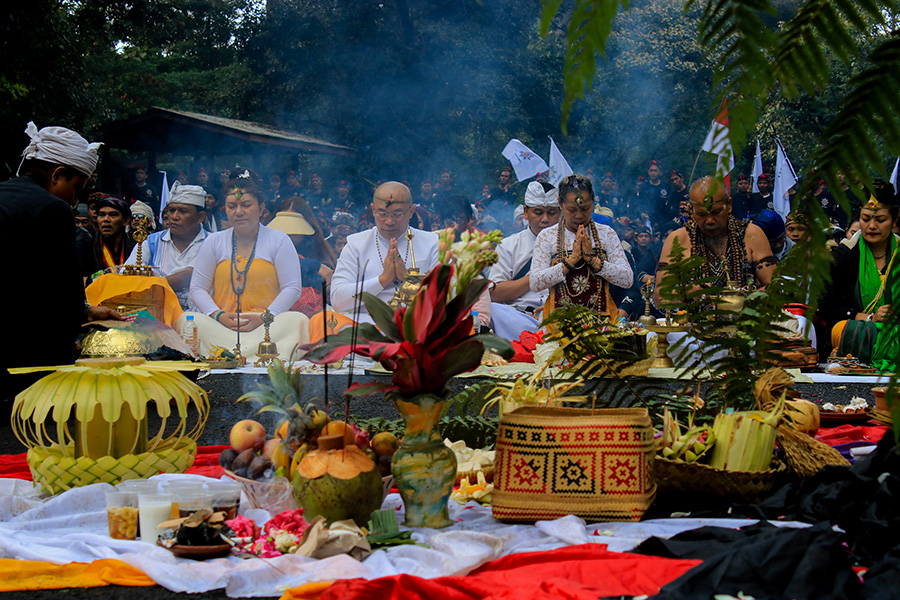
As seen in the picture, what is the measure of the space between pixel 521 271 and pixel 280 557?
579cm

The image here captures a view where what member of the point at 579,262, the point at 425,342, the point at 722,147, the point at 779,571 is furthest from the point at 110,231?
the point at 722,147

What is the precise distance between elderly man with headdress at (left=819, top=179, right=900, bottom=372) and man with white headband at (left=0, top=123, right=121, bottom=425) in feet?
17.1

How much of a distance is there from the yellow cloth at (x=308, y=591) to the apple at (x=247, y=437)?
84 centimetres

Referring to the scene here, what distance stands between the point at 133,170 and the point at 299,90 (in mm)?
5332

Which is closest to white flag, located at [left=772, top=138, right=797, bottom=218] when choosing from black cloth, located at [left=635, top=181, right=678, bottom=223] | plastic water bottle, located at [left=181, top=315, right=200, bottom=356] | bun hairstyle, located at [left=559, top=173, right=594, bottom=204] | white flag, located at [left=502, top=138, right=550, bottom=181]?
black cloth, located at [left=635, top=181, right=678, bottom=223]

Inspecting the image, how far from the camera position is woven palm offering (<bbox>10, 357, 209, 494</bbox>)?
2.81 meters

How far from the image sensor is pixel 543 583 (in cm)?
200

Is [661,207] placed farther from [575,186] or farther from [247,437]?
[247,437]

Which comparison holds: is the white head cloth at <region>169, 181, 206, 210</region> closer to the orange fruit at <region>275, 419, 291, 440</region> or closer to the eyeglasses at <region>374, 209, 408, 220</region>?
the eyeglasses at <region>374, 209, 408, 220</region>

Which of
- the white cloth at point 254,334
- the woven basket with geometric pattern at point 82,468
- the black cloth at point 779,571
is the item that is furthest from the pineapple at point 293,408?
the white cloth at point 254,334

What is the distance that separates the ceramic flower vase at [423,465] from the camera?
248 centimetres

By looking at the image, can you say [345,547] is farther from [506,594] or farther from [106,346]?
[106,346]

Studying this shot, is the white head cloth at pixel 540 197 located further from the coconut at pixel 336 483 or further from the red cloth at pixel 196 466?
the coconut at pixel 336 483

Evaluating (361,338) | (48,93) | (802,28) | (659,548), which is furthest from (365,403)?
(48,93)
